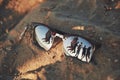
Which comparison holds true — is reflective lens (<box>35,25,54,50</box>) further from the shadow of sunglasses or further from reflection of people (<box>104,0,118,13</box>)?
reflection of people (<box>104,0,118,13</box>)

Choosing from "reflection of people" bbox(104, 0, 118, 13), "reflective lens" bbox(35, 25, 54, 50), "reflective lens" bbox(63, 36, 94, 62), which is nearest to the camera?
"reflective lens" bbox(63, 36, 94, 62)

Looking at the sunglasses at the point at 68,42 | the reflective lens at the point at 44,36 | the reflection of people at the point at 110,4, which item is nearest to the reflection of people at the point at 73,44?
the sunglasses at the point at 68,42

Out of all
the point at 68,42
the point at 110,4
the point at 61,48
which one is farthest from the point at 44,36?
the point at 110,4

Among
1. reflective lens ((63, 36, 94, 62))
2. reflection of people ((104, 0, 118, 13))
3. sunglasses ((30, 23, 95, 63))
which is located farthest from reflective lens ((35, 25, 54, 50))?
reflection of people ((104, 0, 118, 13))

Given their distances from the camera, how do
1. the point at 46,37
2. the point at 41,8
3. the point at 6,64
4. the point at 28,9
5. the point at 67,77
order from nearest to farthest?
the point at 67,77 → the point at 46,37 → the point at 6,64 → the point at 41,8 → the point at 28,9

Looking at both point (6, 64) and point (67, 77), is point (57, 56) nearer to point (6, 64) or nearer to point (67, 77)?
point (67, 77)

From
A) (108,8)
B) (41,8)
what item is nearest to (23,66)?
(41,8)

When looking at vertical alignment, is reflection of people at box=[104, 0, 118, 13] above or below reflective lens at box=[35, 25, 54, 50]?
above
